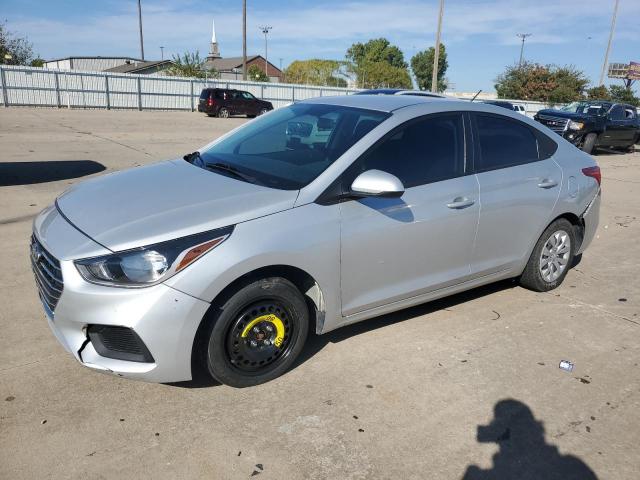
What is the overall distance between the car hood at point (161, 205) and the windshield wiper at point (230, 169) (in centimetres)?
7

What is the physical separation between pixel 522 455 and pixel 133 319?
215 cm

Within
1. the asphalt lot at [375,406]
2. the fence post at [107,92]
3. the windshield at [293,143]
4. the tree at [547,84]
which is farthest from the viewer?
the tree at [547,84]

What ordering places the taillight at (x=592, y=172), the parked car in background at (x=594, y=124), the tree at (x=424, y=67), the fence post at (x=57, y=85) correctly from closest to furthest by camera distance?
the taillight at (x=592, y=172), the parked car in background at (x=594, y=124), the fence post at (x=57, y=85), the tree at (x=424, y=67)

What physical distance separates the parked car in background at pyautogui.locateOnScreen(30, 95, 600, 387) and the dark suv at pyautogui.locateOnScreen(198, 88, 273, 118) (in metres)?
24.6

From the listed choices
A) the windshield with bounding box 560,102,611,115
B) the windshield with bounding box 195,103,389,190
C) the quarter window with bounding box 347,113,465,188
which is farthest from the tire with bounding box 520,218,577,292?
the windshield with bounding box 560,102,611,115

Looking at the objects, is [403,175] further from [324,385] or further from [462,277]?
[324,385]

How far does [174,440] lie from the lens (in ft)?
9.04

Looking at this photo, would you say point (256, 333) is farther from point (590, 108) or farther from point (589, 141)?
point (590, 108)

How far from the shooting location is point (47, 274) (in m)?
2.96

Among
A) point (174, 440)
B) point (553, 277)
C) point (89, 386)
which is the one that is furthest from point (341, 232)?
point (553, 277)

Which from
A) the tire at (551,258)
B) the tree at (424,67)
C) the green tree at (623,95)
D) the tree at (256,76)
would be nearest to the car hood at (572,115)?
the tire at (551,258)

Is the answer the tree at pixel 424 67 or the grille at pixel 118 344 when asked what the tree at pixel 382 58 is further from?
the grille at pixel 118 344

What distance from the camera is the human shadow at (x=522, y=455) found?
8.79 ft

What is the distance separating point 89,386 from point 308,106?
2.61 metres
